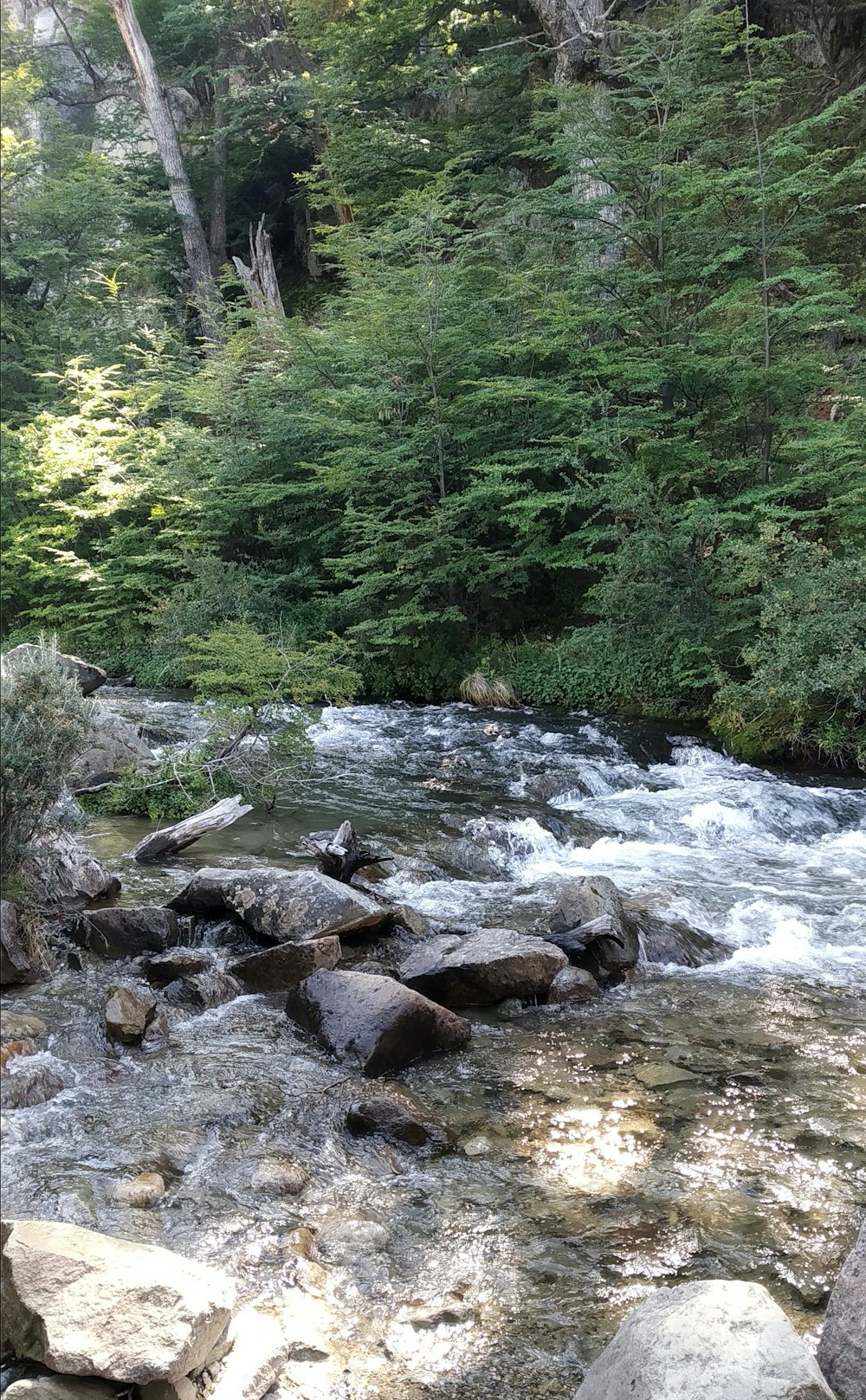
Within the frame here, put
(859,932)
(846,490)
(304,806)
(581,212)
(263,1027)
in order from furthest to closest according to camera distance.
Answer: (581,212) < (846,490) < (304,806) < (859,932) < (263,1027)

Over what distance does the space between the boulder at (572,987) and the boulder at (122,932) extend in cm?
250

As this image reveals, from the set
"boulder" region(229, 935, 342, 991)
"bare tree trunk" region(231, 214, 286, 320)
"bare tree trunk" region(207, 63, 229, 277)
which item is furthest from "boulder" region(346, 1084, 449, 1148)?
"bare tree trunk" region(207, 63, 229, 277)

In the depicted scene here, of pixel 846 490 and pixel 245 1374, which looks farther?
pixel 846 490

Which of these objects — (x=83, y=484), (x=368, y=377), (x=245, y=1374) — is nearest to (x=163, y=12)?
(x=83, y=484)

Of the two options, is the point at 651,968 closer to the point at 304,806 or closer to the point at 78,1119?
the point at 78,1119

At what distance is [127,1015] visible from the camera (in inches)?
Result: 201

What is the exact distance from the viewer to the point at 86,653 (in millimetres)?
20078

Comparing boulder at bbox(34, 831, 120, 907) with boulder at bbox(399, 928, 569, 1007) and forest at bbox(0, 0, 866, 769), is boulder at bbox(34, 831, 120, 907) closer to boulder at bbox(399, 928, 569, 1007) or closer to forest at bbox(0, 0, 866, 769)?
boulder at bbox(399, 928, 569, 1007)

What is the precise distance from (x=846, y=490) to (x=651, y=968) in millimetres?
8003

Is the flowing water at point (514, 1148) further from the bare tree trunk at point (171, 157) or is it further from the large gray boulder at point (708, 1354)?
the bare tree trunk at point (171, 157)

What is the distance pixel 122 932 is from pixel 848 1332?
4.64 m

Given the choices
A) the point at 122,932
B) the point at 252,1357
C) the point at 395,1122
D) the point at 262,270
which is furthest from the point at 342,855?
the point at 262,270

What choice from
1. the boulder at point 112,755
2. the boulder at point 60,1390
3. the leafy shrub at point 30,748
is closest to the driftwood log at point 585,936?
the leafy shrub at point 30,748

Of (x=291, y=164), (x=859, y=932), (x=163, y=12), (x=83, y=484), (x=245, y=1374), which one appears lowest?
(x=859, y=932)
